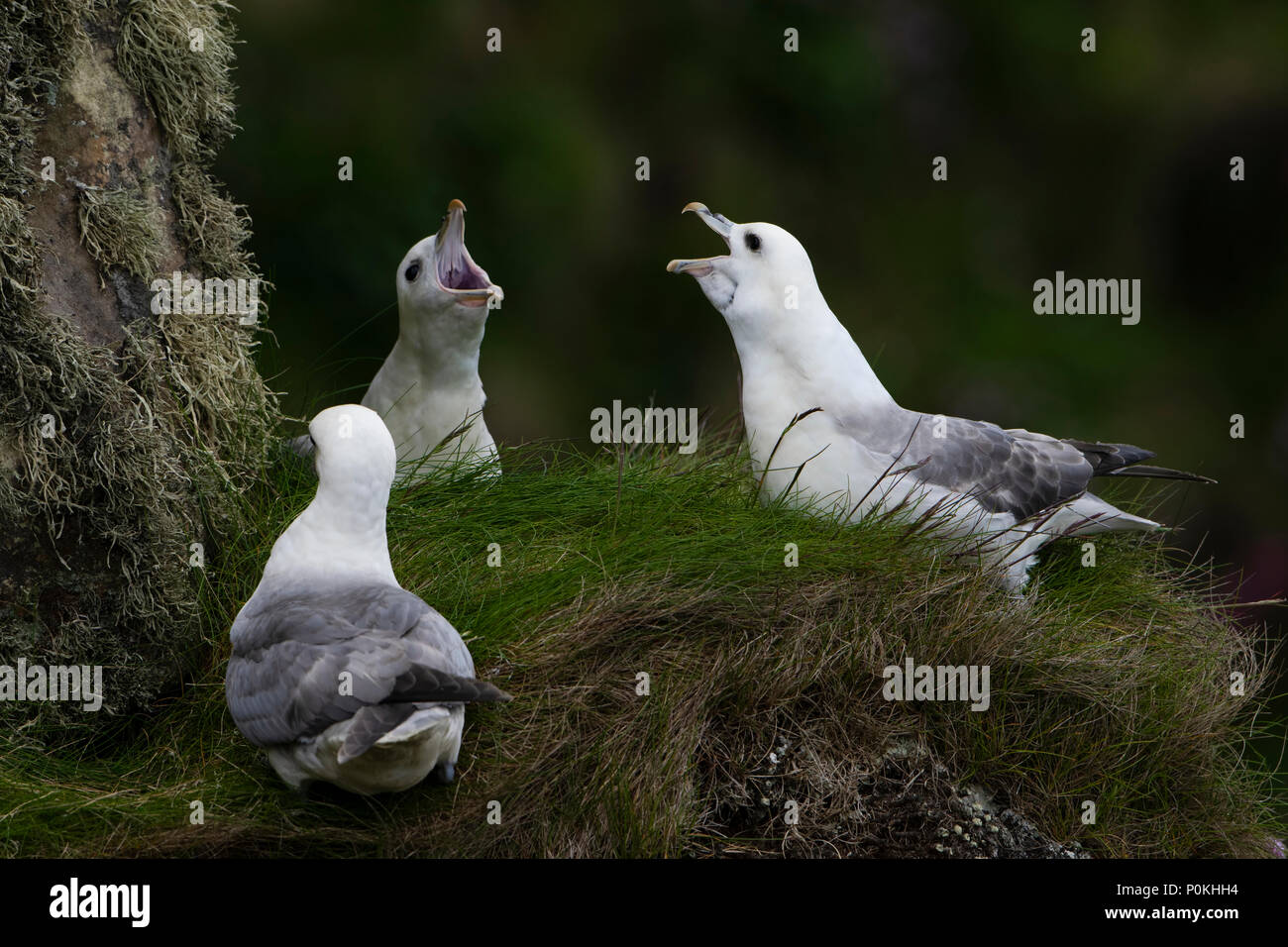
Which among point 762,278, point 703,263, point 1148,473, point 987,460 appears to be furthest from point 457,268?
point 1148,473

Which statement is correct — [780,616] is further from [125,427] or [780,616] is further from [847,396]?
[125,427]

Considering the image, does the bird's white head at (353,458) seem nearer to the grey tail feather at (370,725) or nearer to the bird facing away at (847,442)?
the grey tail feather at (370,725)

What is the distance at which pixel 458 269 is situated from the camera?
422 centimetres

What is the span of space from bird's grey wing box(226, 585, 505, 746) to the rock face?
52cm

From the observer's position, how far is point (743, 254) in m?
3.92

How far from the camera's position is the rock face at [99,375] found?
3350mm

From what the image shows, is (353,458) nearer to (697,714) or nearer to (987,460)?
(697,714)

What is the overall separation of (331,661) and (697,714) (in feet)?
2.96

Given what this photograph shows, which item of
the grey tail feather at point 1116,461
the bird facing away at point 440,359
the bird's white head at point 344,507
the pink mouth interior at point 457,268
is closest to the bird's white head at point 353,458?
the bird's white head at point 344,507

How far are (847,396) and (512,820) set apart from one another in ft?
4.96

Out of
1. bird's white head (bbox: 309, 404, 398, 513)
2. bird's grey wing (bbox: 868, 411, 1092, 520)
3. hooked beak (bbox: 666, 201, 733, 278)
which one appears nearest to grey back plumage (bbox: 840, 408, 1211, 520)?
bird's grey wing (bbox: 868, 411, 1092, 520)

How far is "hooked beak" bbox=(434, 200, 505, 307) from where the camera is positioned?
13.4 ft

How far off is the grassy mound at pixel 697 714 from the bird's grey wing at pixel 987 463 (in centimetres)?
21

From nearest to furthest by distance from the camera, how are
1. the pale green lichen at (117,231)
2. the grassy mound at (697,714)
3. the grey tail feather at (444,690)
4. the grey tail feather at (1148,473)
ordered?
1. the grey tail feather at (444,690)
2. the grassy mound at (697,714)
3. the pale green lichen at (117,231)
4. the grey tail feather at (1148,473)
